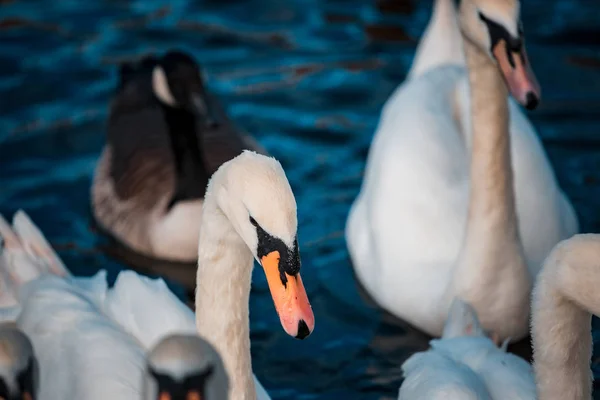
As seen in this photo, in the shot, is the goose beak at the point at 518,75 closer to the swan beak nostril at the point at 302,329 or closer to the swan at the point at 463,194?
the swan at the point at 463,194

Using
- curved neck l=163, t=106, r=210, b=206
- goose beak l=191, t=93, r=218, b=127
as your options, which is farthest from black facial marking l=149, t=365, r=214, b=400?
curved neck l=163, t=106, r=210, b=206

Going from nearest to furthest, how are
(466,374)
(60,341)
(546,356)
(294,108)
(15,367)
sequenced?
(15,367)
(546,356)
(466,374)
(60,341)
(294,108)

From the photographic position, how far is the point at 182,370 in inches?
128

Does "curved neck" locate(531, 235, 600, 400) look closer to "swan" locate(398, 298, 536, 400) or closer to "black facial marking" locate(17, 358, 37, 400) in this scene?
"swan" locate(398, 298, 536, 400)

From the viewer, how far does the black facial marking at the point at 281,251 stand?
406cm

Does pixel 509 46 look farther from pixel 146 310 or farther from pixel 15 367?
pixel 15 367

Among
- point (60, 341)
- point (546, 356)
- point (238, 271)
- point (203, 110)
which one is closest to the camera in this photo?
point (546, 356)

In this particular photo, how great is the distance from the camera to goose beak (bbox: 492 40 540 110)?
5.44 meters

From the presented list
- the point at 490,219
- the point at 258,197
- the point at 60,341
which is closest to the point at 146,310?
the point at 60,341

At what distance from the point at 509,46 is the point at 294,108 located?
136 inches

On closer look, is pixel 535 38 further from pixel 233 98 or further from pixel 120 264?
pixel 120 264

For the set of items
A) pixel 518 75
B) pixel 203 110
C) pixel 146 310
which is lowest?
pixel 203 110

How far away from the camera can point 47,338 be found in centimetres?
534

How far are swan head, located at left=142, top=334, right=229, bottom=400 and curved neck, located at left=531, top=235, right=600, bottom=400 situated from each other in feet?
4.27
